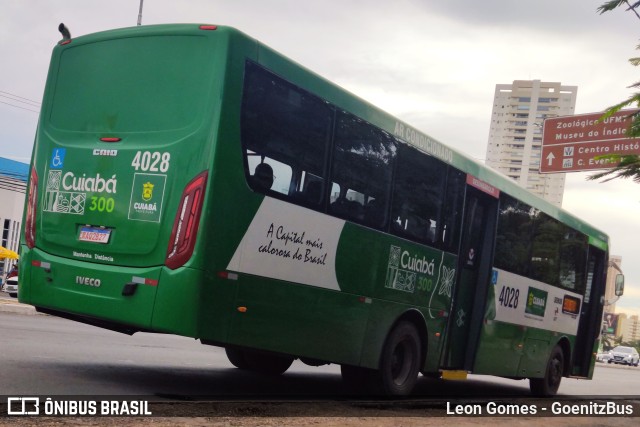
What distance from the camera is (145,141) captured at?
28.2 feet

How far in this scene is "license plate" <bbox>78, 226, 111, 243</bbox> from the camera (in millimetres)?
8609

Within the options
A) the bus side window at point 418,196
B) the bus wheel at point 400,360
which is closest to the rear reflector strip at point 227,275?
the bus side window at point 418,196

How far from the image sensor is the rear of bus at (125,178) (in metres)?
8.17

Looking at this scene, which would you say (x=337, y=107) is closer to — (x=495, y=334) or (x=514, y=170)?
(x=495, y=334)

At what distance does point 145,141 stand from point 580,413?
789 cm

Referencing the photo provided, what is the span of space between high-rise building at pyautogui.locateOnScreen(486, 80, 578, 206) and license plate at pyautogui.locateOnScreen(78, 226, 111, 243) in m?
185

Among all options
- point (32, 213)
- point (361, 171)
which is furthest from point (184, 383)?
point (361, 171)

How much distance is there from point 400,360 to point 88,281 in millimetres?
4493

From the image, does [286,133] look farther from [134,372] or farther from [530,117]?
[530,117]

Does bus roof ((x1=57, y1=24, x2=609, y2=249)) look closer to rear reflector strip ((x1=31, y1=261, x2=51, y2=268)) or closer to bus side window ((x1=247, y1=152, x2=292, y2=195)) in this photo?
bus side window ((x1=247, y1=152, x2=292, y2=195))

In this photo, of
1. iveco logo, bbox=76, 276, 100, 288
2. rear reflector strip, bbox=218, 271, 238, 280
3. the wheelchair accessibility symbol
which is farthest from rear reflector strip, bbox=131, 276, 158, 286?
the wheelchair accessibility symbol

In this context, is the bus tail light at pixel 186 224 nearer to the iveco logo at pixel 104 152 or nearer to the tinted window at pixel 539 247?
the iveco logo at pixel 104 152

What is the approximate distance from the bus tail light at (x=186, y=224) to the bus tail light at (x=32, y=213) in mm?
1909

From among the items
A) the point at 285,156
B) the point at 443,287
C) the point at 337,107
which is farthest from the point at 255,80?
the point at 443,287
